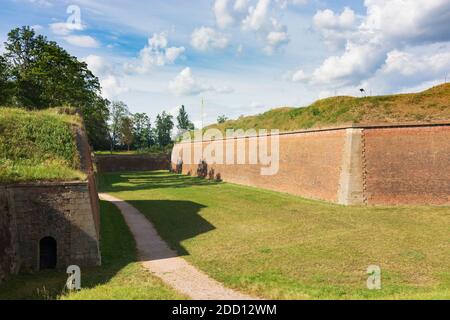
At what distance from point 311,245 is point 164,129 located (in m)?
92.2

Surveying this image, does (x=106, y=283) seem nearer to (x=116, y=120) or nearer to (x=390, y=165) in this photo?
(x=390, y=165)

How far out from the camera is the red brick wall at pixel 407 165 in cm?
2000

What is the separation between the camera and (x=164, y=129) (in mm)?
102938

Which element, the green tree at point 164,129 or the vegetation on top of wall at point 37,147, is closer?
the vegetation on top of wall at point 37,147

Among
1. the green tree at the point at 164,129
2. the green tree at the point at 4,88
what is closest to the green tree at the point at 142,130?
the green tree at the point at 164,129

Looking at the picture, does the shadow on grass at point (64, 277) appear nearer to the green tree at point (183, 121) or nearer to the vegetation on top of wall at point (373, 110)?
the vegetation on top of wall at point (373, 110)

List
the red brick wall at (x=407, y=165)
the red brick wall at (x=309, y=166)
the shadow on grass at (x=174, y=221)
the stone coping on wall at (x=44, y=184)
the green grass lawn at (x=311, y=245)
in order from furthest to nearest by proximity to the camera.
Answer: the red brick wall at (x=309, y=166), the red brick wall at (x=407, y=165), the shadow on grass at (x=174, y=221), the stone coping on wall at (x=44, y=184), the green grass lawn at (x=311, y=245)

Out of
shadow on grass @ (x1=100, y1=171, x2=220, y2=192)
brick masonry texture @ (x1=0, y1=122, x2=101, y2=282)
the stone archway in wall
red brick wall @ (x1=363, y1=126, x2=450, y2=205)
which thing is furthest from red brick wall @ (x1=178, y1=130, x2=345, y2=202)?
the stone archway in wall

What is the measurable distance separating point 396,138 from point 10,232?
739 inches

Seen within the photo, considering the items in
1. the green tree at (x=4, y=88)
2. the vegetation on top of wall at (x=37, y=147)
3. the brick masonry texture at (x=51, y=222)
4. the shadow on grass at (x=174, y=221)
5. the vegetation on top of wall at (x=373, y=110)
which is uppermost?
the green tree at (x=4, y=88)

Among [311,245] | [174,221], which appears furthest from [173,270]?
[174,221]

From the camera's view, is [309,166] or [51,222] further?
[309,166]

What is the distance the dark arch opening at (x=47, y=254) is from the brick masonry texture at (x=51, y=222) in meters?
0.16
